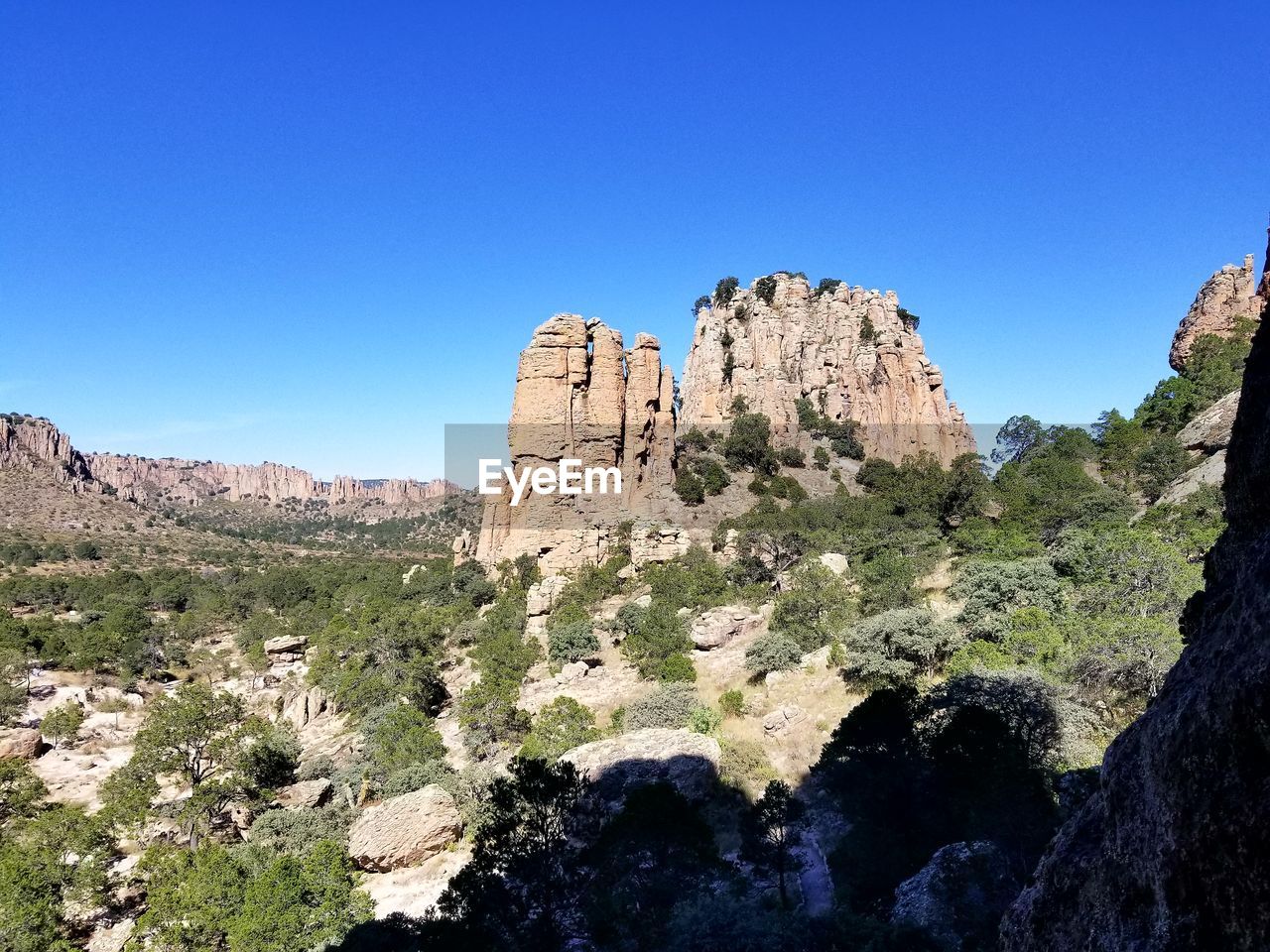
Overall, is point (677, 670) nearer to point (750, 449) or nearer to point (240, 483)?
point (750, 449)

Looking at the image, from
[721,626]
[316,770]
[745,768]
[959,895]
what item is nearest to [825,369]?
[721,626]

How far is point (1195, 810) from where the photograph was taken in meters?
3.25

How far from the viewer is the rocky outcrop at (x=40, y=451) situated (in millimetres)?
93625

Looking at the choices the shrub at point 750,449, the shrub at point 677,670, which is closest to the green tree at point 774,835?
the shrub at point 677,670

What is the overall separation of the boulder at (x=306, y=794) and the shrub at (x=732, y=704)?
12.9 meters

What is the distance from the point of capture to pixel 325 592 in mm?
50906

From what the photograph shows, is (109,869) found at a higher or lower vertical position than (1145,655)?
lower

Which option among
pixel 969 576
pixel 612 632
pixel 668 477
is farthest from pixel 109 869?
pixel 668 477

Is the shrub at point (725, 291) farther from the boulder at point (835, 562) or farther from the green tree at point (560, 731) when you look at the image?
the green tree at point (560, 731)

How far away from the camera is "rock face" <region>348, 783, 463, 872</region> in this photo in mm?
15156

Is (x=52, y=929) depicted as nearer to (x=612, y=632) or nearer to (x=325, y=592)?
(x=612, y=632)

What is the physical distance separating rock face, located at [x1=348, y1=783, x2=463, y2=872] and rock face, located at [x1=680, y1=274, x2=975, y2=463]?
47408 millimetres

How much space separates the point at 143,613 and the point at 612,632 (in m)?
36.6

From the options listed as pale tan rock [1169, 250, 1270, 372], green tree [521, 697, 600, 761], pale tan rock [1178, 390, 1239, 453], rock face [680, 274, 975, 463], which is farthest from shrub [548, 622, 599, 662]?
pale tan rock [1169, 250, 1270, 372]
